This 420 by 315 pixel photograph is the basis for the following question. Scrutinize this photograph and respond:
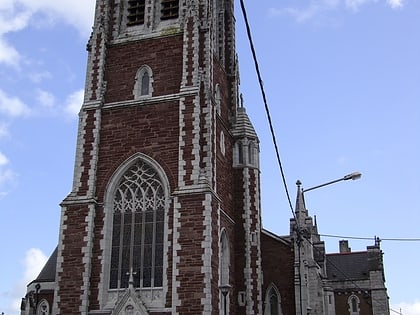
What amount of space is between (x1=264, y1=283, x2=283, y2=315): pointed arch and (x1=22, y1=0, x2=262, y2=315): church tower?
1082 mm

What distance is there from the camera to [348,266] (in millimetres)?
58062

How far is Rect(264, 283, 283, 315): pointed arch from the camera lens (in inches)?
1181

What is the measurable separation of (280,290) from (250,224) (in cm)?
361

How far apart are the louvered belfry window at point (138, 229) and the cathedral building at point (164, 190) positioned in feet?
0.15

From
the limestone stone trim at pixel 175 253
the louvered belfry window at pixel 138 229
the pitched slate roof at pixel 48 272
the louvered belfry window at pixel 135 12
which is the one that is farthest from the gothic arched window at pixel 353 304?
the louvered belfry window at pixel 135 12

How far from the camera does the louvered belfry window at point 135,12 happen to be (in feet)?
104

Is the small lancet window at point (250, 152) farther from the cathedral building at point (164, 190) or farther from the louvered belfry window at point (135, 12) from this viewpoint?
the louvered belfry window at point (135, 12)

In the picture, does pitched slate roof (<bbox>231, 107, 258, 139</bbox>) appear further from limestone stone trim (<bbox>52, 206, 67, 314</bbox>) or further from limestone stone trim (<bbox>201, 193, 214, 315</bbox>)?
limestone stone trim (<bbox>52, 206, 67, 314</bbox>)

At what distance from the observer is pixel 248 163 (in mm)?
32250

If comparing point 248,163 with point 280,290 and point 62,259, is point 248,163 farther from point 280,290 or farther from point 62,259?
point 62,259

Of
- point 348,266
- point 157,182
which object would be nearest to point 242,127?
point 157,182

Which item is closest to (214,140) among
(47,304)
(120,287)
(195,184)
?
(195,184)

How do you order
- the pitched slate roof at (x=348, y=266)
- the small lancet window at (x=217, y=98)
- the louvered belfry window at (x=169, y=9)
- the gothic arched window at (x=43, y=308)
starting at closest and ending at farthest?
the louvered belfry window at (x=169, y=9), the small lancet window at (x=217, y=98), the gothic arched window at (x=43, y=308), the pitched slate roof at (x=348, y=266)

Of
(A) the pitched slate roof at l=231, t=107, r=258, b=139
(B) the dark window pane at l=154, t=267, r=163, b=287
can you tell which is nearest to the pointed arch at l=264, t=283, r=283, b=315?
(B) the dark window pane at l=154, t=267, r=163, b=287
